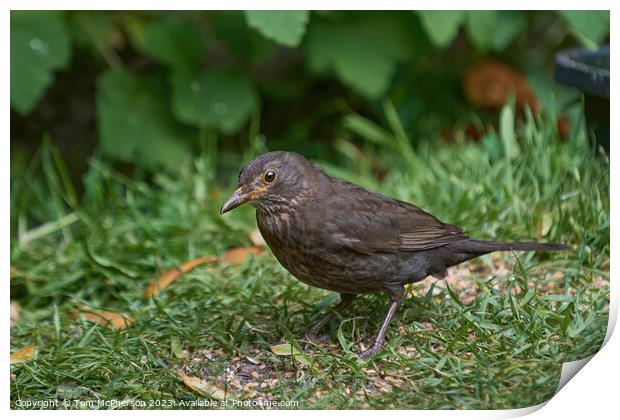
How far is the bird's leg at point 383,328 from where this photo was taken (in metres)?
3.21

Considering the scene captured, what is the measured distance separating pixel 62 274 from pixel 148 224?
489 mm

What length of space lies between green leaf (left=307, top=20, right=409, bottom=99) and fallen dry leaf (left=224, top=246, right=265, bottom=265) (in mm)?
1215

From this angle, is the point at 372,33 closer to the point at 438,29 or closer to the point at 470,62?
the point at 438,29

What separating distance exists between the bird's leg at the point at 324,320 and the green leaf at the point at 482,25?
5.66 ft

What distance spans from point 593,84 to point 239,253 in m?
1.76

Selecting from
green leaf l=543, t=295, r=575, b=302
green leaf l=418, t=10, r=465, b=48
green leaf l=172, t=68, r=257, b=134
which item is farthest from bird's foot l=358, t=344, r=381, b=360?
green leaf l=172, t=68, r=257, b=134

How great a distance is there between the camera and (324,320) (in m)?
3.45

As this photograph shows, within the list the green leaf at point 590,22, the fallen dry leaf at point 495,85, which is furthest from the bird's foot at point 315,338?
the fallen dry leaf at point 495,85

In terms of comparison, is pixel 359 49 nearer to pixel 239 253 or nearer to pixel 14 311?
pixel 239 253

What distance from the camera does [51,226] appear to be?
4.88m

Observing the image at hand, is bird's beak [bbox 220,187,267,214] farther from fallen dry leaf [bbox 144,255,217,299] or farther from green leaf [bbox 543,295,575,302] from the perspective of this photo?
green leaf [bbox 543,295,575,302]

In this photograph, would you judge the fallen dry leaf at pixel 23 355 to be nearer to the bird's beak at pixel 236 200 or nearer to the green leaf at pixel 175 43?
the bird's beak at pixel 236 200

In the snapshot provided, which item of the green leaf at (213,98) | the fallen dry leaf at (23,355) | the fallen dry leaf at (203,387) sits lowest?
the fallen dry leaf at (23,355)
